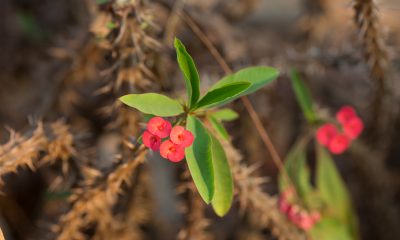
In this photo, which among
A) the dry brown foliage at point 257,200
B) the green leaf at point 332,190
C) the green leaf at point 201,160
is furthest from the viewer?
the green leaf at point 332,190

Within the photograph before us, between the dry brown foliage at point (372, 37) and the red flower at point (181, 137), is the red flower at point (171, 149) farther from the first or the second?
the dry brown foliage at point (372, 37)

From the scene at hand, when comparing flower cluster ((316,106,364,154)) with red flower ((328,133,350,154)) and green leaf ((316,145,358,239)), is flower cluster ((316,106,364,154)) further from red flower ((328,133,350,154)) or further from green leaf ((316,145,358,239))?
green leaf ((316,145,358,239))

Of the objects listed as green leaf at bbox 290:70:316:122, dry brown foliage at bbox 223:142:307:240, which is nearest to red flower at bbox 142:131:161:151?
dry brown foliage at bbox 223:142:307:240

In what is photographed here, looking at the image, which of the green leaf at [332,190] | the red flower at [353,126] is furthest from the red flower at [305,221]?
the red flower at [353,126]

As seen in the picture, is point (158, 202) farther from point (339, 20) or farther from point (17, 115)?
point (339, 20)

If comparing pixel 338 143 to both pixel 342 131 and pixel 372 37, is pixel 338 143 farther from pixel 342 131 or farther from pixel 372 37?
pixel 372 37

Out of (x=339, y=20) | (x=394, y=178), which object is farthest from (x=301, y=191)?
(x=339, y=20)

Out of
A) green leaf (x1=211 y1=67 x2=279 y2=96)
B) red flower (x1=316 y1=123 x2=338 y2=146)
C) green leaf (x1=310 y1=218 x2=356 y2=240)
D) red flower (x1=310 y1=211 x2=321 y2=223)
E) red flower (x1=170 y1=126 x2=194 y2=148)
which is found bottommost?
green leaf (x1=310 y1=218 x2=356 y2=240)

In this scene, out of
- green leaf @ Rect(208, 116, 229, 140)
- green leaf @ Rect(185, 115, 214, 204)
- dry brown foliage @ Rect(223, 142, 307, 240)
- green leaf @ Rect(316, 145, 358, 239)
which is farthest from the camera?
green leaf @ Rect(316, 145, 358, 239)

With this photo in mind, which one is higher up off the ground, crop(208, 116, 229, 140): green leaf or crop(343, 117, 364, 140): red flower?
crop(208, 116, 229, 140): green leaf
